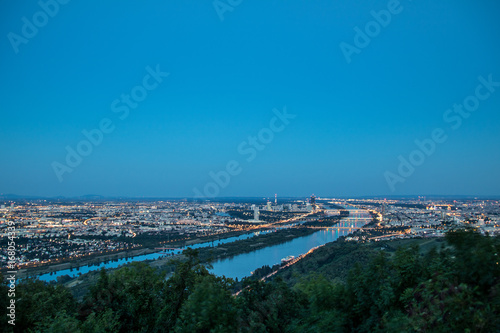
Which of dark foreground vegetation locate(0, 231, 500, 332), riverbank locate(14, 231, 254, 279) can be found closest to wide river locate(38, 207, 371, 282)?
riverbank locate(14, 231, 254, 279)

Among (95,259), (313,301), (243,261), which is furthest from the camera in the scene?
(243,261)

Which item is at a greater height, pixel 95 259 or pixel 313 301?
pixel 313 301

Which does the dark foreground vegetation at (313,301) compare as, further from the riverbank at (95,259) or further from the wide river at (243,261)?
the riverbank at (95,259)

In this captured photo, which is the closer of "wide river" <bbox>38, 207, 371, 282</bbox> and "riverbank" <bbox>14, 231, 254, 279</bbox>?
"riverbank" <bbox>14, 231, 254, 279</bbox>

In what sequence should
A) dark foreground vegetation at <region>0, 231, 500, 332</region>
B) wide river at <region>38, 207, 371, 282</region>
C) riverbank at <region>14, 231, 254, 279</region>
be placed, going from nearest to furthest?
dark foreground vegetation at <region>0, 231, 500, 332</region>
riverbank at <region>14, 231, 254, 279</region>
wide river at <region>38, 207, 371, 282</region>

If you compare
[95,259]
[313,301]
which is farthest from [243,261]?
[313,301]

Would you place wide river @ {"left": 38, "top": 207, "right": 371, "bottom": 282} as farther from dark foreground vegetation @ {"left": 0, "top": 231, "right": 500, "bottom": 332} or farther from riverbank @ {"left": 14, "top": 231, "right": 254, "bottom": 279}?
dark foreground vegetation @ {"left": 0, "top": 231, "right": 500, "bottom": 332}

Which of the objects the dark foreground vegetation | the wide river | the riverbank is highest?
the dark foreground vegetation

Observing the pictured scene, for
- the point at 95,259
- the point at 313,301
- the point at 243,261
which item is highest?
the point at 313,301

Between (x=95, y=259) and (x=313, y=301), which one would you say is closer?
(x=313, y=301)

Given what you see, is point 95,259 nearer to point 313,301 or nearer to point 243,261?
point 243,261
